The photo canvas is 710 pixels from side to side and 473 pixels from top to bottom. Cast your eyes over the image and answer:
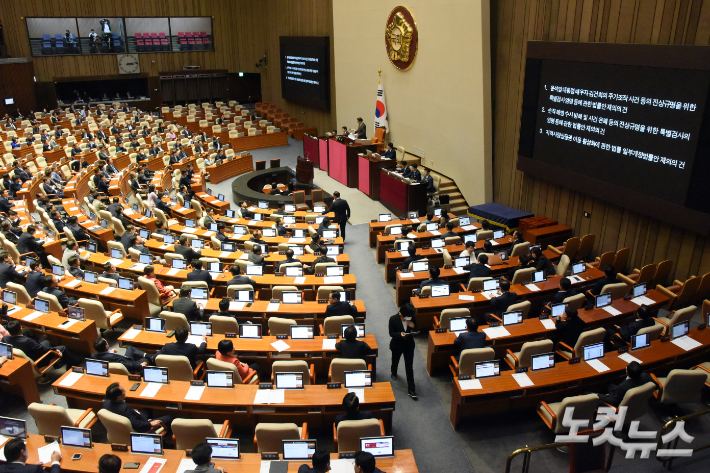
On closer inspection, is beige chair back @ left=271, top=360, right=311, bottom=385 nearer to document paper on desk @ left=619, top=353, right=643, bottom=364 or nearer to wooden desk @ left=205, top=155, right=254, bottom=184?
document paper on desk @ left=619, top=353, right=643, bottom=364

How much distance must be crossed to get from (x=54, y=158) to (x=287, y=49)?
1170 centimetres

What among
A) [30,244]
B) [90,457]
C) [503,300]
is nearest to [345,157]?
[30,244]

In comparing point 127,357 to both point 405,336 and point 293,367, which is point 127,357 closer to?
point 293,367

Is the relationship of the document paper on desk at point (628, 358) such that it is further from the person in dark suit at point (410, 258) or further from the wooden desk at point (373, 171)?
the wooden desk at point (373, 171)

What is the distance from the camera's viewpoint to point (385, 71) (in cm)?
1847

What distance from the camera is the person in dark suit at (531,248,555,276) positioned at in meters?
9.58

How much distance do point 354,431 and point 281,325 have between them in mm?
2479

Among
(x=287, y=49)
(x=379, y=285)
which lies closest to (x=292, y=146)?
(x=287, y=49)

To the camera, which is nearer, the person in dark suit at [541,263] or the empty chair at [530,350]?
the empty chair at [530,350]

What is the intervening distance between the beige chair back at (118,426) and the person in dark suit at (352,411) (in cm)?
220

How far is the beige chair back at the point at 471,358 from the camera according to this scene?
6621mm

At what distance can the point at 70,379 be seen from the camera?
6.49m

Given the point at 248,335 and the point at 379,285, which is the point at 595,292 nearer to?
the point at 379,285

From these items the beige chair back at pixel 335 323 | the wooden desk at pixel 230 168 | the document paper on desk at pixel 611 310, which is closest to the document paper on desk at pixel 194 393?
the beige chair back at pixel 335 323
